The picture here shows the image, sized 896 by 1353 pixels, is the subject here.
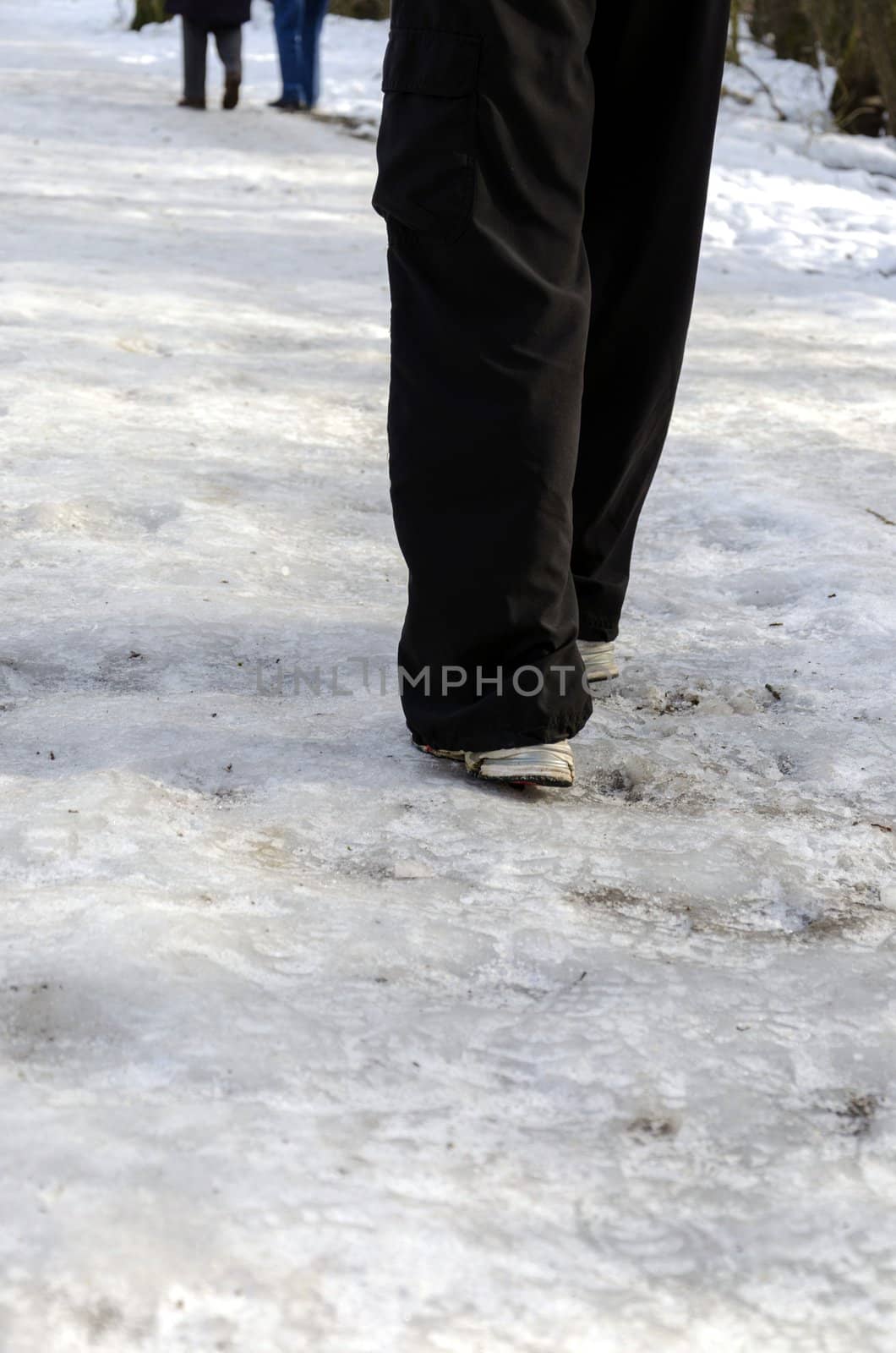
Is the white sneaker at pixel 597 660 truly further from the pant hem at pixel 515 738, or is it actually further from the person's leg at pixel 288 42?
the person's leg at pixel 288 42

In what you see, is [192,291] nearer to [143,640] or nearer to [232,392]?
[232,392]

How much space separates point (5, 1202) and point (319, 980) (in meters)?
0.36

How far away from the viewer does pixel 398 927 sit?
51.6 inches

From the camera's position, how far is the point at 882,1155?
1.05 m

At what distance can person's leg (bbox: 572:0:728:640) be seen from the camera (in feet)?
5.16

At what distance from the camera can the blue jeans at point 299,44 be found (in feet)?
26.5

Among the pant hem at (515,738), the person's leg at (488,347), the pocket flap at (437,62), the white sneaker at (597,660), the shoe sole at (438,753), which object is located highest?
the pocket flap at (437,62)

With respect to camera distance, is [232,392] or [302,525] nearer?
[302,525]

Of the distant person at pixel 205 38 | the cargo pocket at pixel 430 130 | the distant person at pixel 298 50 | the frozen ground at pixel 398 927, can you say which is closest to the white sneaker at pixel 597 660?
the frozen ground at pixel 398 927

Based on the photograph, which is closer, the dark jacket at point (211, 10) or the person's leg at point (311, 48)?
the dark jacket at point (211, 10)

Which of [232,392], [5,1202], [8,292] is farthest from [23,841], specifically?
[8,292]

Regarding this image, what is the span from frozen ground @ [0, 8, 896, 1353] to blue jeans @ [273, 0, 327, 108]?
5.83 meters

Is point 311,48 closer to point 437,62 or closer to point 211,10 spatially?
point 211,10

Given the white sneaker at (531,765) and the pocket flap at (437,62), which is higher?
the pocket flap at (437,62)
